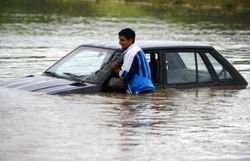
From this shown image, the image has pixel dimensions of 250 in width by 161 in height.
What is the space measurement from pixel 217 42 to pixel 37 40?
27.5 ft

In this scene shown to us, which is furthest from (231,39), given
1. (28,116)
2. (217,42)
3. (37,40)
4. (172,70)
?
(28,116)

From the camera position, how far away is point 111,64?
12367 mm

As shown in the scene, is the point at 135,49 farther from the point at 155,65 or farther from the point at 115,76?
the point at 155,65

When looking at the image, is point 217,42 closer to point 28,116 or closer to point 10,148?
point 28,116

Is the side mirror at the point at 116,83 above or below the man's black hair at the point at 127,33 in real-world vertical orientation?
below

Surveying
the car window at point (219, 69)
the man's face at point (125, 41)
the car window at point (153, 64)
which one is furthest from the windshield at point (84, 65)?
the car window at point (219, 69)

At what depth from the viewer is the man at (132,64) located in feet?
40.3

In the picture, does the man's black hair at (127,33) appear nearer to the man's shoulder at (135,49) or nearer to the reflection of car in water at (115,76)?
the man's shoulder at (135,49)

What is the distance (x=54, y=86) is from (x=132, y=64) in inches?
49.7

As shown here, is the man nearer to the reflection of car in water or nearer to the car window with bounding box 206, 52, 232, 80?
the reflection of car in water

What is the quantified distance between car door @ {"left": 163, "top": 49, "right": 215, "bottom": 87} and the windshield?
1.04 meters

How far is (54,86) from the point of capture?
12352 mm

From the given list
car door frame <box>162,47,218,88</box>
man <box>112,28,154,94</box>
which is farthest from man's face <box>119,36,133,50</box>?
car door frame <box>162,47,218,88</box>

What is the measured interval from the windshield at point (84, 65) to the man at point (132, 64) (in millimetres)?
303
